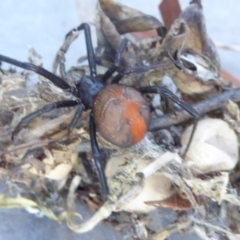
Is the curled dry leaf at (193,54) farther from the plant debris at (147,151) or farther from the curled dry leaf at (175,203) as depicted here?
the curled dry leaf at (175,203)

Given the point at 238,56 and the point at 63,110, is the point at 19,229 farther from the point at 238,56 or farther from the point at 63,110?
the point at 238,56

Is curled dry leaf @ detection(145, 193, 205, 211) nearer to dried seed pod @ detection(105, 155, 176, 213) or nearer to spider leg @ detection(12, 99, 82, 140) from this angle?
dried seed pod @ detection(105, 155, 176, 213)

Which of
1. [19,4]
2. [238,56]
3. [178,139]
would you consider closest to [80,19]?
[19,4]

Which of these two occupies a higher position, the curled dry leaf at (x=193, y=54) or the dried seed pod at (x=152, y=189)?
the curled dry leaf at (x=193, y=54)

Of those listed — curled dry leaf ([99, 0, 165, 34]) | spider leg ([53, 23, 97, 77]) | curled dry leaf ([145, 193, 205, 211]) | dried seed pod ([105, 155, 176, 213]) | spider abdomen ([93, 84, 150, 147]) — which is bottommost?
curled dry leaf ([145, 193, 205, 211])

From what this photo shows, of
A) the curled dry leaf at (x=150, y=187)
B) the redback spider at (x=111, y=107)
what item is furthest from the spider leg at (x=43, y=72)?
the curled dry leaf at (x=150, y=187)

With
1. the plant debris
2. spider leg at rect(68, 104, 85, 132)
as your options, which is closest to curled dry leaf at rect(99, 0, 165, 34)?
the plant debris
